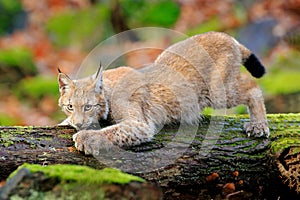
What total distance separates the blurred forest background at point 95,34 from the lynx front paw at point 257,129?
3659mm

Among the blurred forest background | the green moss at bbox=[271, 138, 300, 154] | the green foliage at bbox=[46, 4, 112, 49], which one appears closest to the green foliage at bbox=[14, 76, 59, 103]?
the blurred forest background

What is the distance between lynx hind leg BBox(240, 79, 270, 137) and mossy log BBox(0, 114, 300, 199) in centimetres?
10

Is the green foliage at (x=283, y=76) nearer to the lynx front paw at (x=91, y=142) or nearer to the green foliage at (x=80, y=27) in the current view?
the green foliage at (x=80, y=27)

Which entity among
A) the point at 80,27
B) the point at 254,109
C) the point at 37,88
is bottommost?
the point at 254,109

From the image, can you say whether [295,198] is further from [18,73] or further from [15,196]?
[18,73]

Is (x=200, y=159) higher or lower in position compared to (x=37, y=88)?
lower

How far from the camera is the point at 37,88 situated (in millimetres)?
10805

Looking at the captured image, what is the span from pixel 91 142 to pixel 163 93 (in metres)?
1.10

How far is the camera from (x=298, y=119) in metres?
5.38

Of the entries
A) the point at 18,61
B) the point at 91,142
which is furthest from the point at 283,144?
the point at 18,61

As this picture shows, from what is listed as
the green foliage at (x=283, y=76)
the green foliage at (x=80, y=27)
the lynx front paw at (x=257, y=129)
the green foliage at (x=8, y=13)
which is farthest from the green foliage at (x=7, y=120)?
the green foliage at (x=8, y=13)

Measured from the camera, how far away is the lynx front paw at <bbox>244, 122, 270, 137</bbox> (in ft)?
16.5

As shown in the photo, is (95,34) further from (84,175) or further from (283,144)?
(84,175)

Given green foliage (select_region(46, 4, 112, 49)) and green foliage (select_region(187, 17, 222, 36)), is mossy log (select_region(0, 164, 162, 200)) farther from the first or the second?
green foliage (select_region(46, 4, 112, 49))
